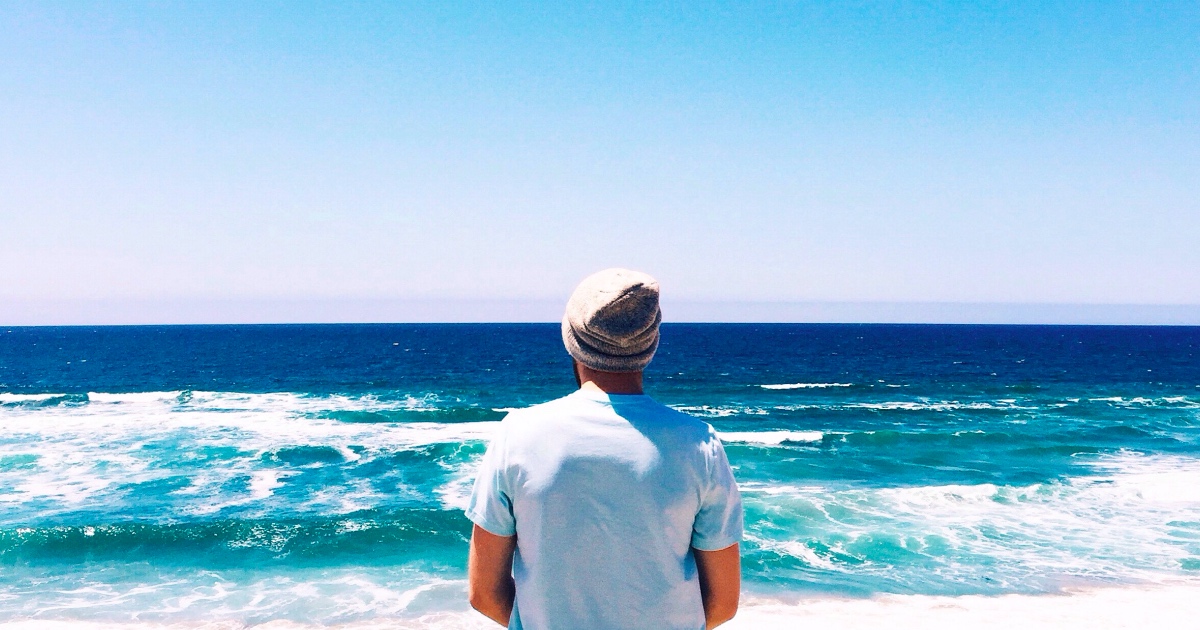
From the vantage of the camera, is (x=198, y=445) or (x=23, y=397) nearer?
(x=198, y=445)

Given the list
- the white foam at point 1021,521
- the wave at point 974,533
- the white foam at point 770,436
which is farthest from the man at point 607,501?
the white foam at point 770,436

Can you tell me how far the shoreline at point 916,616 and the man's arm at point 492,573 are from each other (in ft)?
25.5

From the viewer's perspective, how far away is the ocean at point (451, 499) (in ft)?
34.4

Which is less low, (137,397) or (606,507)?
(606,507)

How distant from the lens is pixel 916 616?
31.0 feet

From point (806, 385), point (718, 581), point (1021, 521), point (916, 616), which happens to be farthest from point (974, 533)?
point (806, 385)

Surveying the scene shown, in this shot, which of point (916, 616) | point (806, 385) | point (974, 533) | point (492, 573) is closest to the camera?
point (492, 573)

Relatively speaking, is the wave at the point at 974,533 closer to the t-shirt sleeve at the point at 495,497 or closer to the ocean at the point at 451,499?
the ocean at the point at 451,499

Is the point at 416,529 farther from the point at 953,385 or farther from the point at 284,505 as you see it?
the point at 953,385

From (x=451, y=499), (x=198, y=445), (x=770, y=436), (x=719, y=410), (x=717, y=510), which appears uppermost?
(x=717, y=510)

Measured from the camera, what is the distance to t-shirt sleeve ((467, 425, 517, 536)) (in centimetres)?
158

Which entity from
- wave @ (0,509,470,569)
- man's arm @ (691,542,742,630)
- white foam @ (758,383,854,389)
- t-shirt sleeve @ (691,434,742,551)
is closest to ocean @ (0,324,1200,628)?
wave @ (0,509,470,569)

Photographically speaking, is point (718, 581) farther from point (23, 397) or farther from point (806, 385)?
point (23, 397)

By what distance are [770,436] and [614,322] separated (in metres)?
22.0
